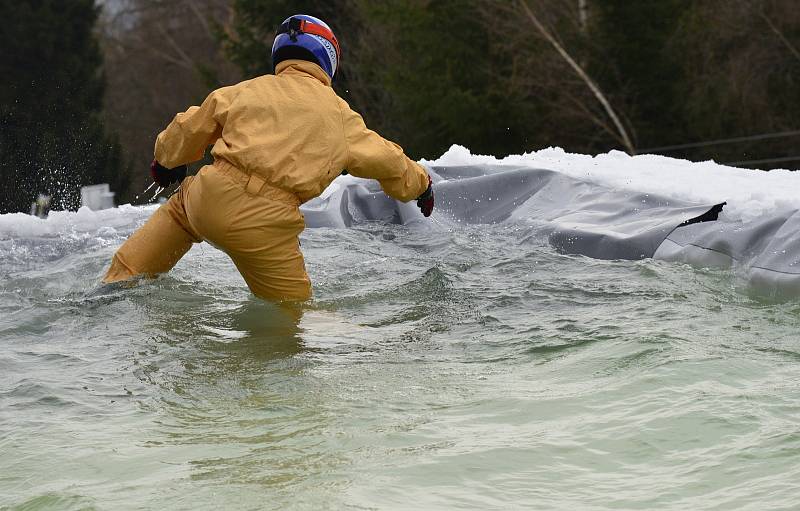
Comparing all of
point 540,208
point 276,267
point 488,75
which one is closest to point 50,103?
point 488,75

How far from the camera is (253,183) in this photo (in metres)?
4.73

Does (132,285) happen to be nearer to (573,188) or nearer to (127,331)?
(127,331)

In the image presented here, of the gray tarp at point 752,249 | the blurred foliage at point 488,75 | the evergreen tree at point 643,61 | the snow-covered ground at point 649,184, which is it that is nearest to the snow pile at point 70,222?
the snow-covered ground at point 649,184

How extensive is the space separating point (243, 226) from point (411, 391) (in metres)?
1.26

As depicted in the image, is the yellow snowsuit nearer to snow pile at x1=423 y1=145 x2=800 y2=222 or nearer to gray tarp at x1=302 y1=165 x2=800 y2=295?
gray tarp at x1=302 y1=165 x2=800 y2=295

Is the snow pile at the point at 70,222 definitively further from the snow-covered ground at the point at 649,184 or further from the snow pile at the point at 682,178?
the snow pile at the point at 682,178

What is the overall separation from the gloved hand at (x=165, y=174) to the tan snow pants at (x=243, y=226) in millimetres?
69

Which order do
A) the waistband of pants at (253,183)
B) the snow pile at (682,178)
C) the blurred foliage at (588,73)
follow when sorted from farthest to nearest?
the blurred foliage at (588,73) → the snow pile at (682,178) → the waistband of pants at (253,183)

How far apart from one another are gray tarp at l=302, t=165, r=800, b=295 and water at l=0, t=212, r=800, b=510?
0.51ft

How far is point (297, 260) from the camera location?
5.02 m

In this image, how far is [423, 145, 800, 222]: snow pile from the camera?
5738 millimetres

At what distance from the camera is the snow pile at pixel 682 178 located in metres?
5.74

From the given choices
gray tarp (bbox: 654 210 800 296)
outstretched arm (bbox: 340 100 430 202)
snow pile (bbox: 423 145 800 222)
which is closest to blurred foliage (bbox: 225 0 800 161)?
snow pile (bbox: 423 145 800 222)

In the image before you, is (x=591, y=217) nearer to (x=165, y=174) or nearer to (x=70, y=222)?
(x=165, y=174)
